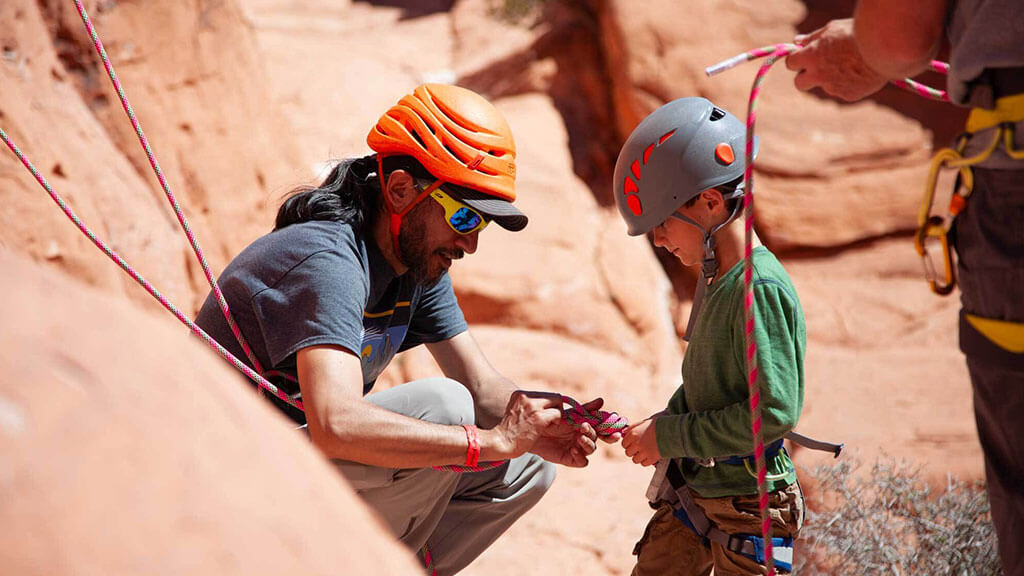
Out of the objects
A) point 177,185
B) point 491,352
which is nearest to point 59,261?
point 177,185

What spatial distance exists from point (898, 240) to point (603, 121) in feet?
11.0

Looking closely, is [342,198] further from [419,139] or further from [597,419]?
[597,419]

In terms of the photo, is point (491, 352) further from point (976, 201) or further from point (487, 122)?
point (976, 201)

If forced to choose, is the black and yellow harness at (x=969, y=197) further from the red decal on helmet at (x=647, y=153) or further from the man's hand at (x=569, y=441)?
the man's hand at (x=569, y=441)

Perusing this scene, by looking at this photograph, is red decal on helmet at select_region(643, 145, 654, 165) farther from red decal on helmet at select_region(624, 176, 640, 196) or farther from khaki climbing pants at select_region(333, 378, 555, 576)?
khaki climbing pants at select_region(333, 378, 555, 576)

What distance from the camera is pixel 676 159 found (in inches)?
98.3

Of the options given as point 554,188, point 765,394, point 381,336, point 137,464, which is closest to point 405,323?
point 381,336

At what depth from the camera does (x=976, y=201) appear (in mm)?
1671

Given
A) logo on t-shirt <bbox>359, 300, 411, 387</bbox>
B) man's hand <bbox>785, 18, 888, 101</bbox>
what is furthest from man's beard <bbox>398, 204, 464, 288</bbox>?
man's hand <bbox>785, 18, 888, 101</bbox>

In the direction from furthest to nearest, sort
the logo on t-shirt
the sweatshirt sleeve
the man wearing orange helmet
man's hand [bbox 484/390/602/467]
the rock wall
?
the rock wall → the logo on t-shirt → man's hand [bbox 484/390/602/467] → the man wearing orange helmet → the sweatshirt sleeve

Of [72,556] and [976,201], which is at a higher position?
[72,556]

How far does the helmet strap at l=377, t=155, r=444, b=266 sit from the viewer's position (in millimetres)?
2842

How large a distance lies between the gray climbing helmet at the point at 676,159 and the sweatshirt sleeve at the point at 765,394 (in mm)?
360

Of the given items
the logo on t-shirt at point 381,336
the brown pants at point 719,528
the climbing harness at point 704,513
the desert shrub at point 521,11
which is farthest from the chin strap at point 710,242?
the desert shrub at point 521,11
